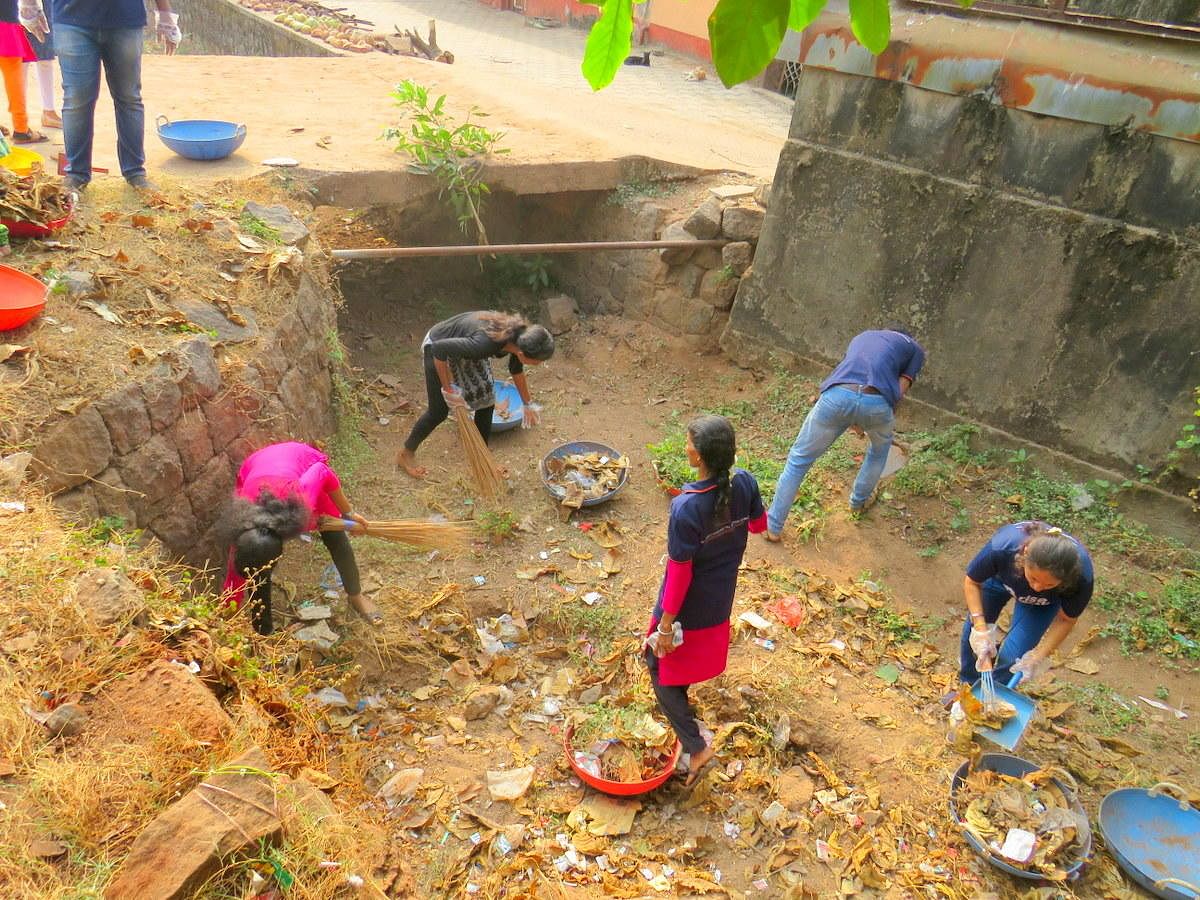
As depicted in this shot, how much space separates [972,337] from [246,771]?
5.23 m

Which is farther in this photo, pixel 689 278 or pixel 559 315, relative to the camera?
pixel 559 315

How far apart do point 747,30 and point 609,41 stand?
0.90ft

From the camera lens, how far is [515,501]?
565cm

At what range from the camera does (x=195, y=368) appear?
164 inches

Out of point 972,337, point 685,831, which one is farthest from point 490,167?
point 685,831

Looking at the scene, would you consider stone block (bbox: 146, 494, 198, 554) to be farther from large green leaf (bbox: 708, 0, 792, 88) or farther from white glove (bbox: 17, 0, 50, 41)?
white glove (bbox: 17, 0, 50, 41)

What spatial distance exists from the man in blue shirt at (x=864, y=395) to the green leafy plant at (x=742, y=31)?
3342mm

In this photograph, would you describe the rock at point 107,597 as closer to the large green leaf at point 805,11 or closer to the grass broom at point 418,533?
the grass broom at point 418,533

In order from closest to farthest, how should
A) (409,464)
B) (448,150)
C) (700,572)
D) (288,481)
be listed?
(700,572) < (288,481) < (409,464) < (448,150)

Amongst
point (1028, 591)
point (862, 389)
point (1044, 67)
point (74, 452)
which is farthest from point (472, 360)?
point (1044, 67)

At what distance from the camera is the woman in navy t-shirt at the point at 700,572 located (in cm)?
301

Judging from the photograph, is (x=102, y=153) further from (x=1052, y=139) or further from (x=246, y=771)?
(x=1052, y=139)

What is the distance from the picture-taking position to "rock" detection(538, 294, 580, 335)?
26.0 ft

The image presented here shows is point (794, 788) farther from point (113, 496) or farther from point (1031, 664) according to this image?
point (113, 496)
